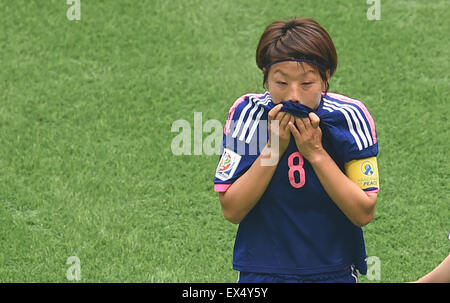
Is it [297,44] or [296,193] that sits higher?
[297,44]

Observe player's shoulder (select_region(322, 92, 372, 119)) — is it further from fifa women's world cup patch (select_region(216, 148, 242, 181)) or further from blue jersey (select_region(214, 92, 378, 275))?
fifa women's world cup patch (select_region(216, 148, 242, 181))

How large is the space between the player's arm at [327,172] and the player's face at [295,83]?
93mm

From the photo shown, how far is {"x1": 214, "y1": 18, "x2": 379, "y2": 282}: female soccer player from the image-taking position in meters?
3.97

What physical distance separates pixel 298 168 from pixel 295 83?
1.21 ft

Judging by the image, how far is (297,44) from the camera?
3.99 metres

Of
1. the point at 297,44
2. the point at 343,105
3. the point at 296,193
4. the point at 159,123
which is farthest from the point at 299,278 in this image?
the point at 159,123

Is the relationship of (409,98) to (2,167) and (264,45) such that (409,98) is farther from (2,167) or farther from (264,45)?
(264,45)

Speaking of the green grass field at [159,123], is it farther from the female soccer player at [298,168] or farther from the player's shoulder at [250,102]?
the player's shoulder at [250,102]

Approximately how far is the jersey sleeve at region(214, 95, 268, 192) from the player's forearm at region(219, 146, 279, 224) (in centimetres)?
6

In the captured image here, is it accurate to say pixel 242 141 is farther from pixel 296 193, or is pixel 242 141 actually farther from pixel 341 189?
pixel 341 189

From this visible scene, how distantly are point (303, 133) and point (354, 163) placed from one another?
27 centimetres

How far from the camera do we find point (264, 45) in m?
4.09
